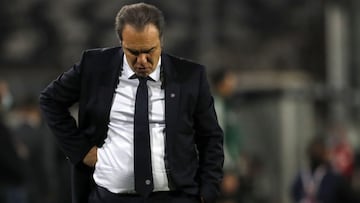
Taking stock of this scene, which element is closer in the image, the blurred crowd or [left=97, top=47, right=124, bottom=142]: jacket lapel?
[left=97, top=47, right=124, bottom=142]: jacket lapel

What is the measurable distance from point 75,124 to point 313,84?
10871mm

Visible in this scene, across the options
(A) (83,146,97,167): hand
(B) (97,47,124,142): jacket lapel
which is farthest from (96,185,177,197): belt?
(B) (97,47,124,142): jacket lapel

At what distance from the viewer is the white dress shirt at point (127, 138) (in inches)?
198

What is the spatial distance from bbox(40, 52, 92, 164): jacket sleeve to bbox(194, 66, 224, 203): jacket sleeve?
514 millimetres

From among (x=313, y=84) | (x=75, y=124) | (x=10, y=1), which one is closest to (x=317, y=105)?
(x=313, y=84)

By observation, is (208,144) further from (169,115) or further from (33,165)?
(33,165)

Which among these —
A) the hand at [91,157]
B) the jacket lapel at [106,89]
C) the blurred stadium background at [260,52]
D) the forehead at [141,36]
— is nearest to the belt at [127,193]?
the hand at [91,157]

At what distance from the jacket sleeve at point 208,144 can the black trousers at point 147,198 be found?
0.28ft

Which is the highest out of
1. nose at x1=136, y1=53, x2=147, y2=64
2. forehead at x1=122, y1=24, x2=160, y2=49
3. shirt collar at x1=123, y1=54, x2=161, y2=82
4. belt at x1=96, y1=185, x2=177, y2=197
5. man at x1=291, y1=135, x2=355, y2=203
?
forehead at x1=122, y1=24, x2=160, y2=49

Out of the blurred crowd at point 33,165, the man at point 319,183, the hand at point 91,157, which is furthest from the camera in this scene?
the man at point 319,183

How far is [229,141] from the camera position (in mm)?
9688

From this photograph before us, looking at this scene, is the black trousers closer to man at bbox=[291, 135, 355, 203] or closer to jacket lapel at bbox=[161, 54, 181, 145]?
jacket lapel at bbox=[161, 54, 181, 145]

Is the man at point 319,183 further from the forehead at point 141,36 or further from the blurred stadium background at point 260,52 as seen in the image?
the forehead at point 141,36

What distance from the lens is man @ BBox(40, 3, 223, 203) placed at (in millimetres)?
5020
